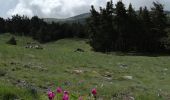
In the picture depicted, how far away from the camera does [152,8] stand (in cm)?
8369

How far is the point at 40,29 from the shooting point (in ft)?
450

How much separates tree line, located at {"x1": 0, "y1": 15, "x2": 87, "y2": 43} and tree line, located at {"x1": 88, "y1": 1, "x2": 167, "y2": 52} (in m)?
35.7

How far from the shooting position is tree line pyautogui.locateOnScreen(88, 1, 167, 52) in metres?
80.9

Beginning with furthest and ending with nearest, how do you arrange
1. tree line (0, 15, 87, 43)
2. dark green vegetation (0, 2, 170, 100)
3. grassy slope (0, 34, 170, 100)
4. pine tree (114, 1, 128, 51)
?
tree line (0, 15, 87, 43) < pine tree (114, 1, 128, 51) < dark green vegetation (0, 2, 170, 100) < grassy slope (0, 34, 170, 100)

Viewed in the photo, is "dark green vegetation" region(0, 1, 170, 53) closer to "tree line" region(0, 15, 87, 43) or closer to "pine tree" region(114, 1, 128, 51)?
"pine tree" region(114, 1, 128, 51)

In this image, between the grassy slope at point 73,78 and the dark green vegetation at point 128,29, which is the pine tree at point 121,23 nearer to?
the dark green vegetation at point 128,29

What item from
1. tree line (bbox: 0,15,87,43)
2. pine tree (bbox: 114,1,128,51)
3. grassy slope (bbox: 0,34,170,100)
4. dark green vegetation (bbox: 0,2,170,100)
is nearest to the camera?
grassy slope (bbox: 0,34,170,100)

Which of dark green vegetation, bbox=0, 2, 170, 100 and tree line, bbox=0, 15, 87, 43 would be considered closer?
dark green vegetation, bbox=0, 2, 170, 100

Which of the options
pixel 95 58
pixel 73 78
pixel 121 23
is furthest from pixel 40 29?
pixel 73 78

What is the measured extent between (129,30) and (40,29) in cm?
6052

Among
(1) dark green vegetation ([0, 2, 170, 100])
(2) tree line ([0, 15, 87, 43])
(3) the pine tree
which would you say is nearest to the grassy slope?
(1) dark green vegetation ([0, 2, 170, 100])

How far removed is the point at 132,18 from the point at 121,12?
95.4 inches

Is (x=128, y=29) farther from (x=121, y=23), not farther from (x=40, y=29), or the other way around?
(x=40, y=29)

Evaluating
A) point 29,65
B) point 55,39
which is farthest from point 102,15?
point 29,65
